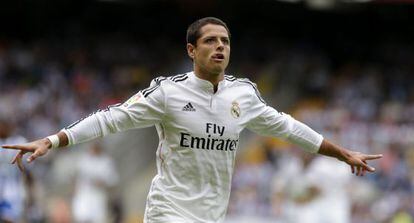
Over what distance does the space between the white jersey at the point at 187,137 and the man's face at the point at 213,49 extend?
122mm

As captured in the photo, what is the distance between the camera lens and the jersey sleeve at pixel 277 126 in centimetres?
735

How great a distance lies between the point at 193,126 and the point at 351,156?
4.32ft

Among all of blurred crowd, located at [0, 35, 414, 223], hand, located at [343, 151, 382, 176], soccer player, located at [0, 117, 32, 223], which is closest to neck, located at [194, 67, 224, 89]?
hand, located at [343, 151, 382, 176]

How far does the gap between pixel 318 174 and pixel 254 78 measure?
8.93m

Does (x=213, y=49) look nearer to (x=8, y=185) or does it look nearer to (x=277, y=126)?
(x=277, y=126)

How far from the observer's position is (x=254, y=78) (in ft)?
72.6

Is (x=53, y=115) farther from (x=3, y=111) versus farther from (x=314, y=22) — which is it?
(x=314, y=22)

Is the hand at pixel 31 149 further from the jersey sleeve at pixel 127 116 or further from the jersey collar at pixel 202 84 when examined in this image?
the jersey collar at pixel 202 84

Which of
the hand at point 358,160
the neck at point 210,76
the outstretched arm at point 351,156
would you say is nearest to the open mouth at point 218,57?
the neck at point 210,76

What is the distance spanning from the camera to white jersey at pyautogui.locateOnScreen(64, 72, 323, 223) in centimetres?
697

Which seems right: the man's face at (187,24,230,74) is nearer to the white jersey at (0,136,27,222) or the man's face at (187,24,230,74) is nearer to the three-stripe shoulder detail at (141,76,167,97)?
the three-stripe shoulder detail at (141,76,167,97)

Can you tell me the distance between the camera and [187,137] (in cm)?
701

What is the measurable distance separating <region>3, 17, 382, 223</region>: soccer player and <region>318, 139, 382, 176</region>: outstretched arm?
0.78m

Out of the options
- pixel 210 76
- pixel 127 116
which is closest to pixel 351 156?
pixel 210 76
